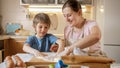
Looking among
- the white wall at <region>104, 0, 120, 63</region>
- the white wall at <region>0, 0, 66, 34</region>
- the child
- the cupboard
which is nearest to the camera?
the child

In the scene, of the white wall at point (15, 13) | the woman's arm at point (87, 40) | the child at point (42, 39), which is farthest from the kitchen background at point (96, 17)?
the woman's arm at point (87, 40)

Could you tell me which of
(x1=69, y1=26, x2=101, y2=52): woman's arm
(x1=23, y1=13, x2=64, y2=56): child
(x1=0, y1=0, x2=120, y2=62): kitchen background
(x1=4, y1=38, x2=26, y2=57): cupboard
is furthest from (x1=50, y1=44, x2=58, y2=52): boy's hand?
(x1=4, y1=38, x2=26, y2=57): cupboard

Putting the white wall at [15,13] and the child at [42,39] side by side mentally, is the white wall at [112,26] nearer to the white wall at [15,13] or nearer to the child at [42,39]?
the white wall at [15,13]

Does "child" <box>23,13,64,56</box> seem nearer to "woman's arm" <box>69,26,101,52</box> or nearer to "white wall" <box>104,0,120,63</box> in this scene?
"woman's arm" <box>69,26,101,52</box>

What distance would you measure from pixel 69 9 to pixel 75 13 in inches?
1.9

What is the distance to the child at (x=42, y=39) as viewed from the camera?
4.65ft

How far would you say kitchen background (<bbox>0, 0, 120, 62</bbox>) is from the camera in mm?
2979

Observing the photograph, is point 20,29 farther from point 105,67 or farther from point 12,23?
point 105,67

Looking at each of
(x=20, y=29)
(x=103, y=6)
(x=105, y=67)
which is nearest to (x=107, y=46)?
(x=103, y=6)

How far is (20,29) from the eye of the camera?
377 centimetres

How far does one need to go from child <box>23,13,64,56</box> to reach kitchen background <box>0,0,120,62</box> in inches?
63.0

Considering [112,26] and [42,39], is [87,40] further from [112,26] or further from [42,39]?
[112,26]

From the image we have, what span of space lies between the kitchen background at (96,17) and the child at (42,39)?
5.25 feet

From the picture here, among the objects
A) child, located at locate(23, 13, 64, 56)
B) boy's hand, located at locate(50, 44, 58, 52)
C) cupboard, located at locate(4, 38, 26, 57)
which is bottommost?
cupboard, located at locate(4, 38, 26, 57)
